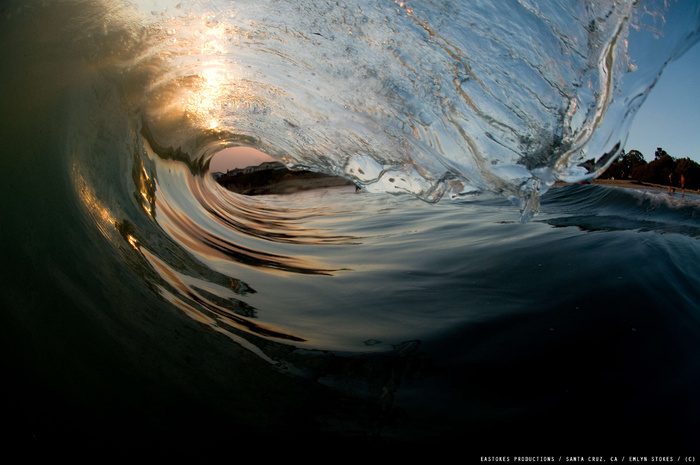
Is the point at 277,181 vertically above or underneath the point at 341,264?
above

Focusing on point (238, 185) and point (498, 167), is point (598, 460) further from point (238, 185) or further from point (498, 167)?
point (238, 185)

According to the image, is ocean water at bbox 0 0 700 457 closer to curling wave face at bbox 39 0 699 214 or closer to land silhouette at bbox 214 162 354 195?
curling wave face at bbox 39 0 699 214

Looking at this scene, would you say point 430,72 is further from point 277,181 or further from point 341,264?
point 277,181

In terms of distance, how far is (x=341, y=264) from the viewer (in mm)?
1687

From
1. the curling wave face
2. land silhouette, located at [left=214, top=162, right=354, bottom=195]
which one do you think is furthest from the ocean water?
land silhouette, located at [left=214, top=162, right=354, bottom=195]

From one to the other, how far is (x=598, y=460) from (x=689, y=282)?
109 centimetres

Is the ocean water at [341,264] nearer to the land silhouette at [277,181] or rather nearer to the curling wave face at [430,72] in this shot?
the curling wave face at [430,72]

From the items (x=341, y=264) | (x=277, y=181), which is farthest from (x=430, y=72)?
(x=277, y=181)

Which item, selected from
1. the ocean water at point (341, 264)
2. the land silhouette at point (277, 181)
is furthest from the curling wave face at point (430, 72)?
the land silhouette at point (277, 181)

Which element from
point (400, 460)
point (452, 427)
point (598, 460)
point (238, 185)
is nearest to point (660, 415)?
point (598, 460)

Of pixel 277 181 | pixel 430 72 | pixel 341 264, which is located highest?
pixel 277 181

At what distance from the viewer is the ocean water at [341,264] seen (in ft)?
2.29

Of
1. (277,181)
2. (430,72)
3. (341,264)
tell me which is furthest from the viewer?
(277,181)

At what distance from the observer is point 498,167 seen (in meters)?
1.61
